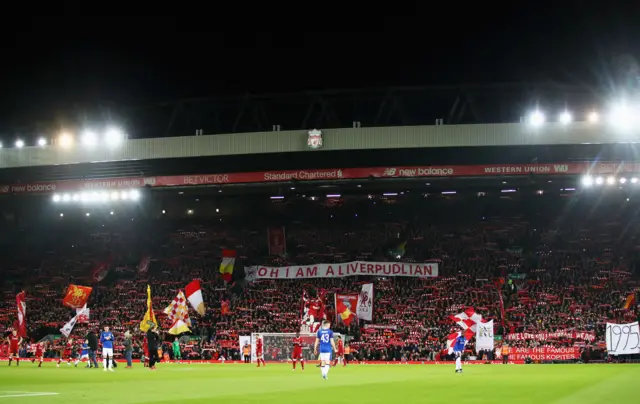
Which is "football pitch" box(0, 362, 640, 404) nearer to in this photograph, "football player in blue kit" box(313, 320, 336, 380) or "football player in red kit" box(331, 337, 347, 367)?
"football player in blue kit" box(313, 320, 336, 380)

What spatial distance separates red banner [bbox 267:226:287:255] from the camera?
200 ft

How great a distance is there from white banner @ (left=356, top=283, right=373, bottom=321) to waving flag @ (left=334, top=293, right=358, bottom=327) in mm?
365

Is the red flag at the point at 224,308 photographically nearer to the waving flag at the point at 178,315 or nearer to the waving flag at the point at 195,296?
the waving flag at the point at 195,296

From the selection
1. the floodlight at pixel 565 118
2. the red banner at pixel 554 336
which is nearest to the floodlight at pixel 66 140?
the red banner at pixel 554 336

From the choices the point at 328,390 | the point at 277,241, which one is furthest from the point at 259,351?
the point at 328,390

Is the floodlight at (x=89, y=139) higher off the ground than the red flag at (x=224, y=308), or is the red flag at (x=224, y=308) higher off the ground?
the floodlight at (x=89, y=139)

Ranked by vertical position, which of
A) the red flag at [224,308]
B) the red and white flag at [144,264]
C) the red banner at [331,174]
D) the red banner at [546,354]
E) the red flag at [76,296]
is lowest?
the red banner at [546,354]

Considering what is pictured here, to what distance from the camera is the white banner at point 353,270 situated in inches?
2174

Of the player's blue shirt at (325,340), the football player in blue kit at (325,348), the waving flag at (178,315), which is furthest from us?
the waving flag at (178,315)

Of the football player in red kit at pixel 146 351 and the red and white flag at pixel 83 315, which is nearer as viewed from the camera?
the football player in red kit at pixel 146 351

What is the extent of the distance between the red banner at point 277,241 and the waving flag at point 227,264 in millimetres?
3408

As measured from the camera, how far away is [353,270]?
5578 centimetres

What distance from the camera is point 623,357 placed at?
1720 inches

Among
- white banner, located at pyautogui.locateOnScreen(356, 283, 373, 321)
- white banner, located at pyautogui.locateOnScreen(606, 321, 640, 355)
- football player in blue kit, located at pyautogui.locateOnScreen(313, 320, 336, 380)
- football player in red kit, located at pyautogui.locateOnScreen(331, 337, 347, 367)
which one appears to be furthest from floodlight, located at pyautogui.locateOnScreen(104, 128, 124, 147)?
white banner, located at pyautogui.locateOnScreen(606, 321, 640, 355)
